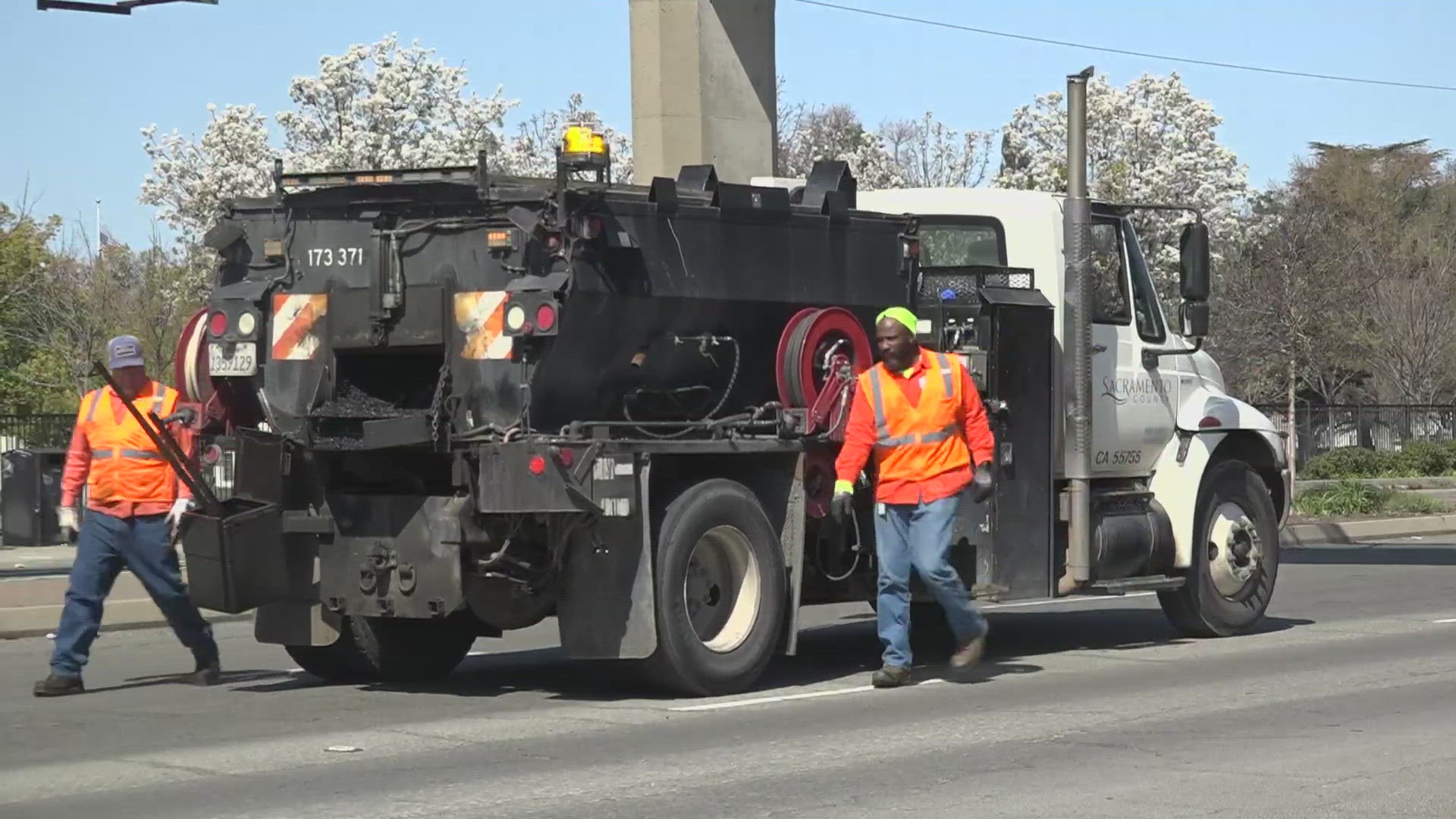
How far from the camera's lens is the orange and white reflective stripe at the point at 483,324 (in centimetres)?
927

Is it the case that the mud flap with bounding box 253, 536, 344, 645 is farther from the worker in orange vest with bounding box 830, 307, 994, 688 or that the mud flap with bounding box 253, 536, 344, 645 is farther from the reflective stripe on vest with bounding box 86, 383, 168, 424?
the worker in orange vest with bounding box 830, 307, 994, 688

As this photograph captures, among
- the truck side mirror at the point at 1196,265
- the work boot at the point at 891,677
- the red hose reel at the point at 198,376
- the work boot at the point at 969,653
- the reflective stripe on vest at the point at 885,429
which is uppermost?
the truck side mirror at the point at 1196,265

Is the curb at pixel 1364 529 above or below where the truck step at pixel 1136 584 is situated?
below

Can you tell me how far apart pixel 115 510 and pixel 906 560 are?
13.3ft

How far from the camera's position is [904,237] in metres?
11.1

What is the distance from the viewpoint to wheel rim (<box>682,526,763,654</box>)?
9.84 metres

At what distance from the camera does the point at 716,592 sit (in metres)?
9.96

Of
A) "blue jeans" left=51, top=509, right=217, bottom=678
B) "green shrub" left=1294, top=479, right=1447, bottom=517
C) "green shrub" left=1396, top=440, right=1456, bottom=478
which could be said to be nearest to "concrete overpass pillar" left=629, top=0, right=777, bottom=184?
"green shrub" left=1294, top=479, right=1447, bottom=517

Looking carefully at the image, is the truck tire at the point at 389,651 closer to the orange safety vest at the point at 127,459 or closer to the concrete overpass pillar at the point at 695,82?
the orange safety vest at the point at 127,459

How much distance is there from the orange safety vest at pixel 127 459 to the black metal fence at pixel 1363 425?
36.7 meters

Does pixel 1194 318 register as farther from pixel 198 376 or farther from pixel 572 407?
pixel 198 376

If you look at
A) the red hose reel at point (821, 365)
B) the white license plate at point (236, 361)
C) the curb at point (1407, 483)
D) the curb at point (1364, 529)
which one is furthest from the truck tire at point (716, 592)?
the curb at point (1407, 483)

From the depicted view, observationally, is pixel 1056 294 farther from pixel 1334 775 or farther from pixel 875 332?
pixel 1334 775

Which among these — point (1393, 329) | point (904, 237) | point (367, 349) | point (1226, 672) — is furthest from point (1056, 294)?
point (1393, 329)
